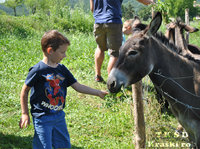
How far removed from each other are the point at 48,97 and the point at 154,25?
1.42m

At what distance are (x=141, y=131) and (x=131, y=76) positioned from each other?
990 millimetres

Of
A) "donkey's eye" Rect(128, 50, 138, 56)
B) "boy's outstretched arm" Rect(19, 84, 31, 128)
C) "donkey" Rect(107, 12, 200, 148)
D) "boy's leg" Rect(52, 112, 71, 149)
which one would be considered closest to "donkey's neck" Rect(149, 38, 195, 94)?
"donkey" Rect(107, 12, 200, 148)

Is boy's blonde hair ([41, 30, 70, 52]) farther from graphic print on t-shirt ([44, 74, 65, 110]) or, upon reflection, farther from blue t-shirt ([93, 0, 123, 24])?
blue t-shirt ([93, 0, 123, 24])

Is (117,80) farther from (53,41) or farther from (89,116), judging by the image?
(89,116)

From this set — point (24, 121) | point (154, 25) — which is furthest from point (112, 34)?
point (24, 121)

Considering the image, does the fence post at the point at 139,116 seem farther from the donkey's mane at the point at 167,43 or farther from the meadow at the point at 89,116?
the donkey's mane at the point at 167,43

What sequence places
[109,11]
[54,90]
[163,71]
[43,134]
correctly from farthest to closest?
1. [109,11]
2. [163,71]
3. [54,90]
4. [43,134]

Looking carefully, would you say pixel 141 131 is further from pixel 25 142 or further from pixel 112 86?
pixel 25 142

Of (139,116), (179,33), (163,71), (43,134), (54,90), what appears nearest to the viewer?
(43,134)

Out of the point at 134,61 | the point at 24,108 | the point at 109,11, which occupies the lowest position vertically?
the point at 24,108

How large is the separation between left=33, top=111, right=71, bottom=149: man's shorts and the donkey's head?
68cm

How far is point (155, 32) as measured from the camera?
266cm

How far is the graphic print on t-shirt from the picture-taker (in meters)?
2.49

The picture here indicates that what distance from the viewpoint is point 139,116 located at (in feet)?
10.2
